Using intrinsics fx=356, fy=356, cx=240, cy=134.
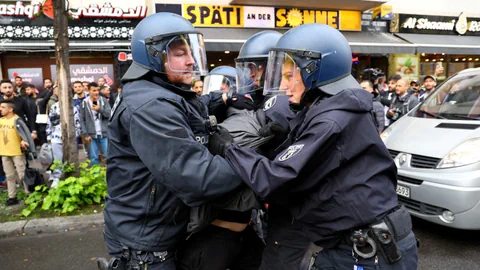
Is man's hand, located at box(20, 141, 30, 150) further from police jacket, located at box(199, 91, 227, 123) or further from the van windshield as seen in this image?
the van windshield

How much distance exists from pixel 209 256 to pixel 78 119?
Result: 224 inches

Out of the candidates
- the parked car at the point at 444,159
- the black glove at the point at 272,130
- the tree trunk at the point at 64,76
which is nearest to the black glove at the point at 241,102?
the black glove at the point at 272,130

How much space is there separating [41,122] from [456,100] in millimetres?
7236

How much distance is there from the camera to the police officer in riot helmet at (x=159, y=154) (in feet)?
5.02

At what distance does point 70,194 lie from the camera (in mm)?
4902

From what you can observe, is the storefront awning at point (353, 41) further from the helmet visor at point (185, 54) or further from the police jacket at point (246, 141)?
the helmet visor at point (185, 54)

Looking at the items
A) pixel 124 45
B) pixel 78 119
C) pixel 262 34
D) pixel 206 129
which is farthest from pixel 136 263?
pixel 124 45

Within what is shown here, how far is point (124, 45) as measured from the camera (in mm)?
9695

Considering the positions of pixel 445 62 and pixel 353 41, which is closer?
pixel 353 41

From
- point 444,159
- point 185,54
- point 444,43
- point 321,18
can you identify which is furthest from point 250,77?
point 444,43

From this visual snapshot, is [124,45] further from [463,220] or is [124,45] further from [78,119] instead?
[463,220]

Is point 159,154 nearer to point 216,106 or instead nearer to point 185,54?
point 185,54

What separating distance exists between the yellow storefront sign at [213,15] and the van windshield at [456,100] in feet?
25.8

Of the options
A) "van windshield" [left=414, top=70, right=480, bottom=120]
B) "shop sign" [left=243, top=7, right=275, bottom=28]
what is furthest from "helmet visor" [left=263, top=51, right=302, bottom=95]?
"shop sign" [left=243, top=7, right=275, bottom=28]
